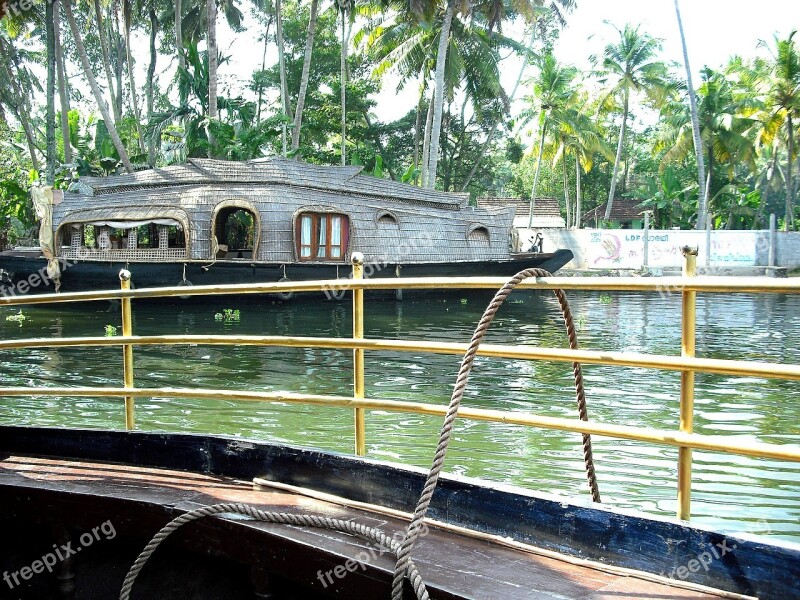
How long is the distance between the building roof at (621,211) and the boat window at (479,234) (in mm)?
20516

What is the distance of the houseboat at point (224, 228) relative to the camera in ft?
51.6

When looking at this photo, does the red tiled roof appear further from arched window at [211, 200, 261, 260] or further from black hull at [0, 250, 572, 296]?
black hull at [0, 250, 572, 296]

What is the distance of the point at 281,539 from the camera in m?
2.22

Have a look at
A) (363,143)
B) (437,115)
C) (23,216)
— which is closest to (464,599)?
(437,115)

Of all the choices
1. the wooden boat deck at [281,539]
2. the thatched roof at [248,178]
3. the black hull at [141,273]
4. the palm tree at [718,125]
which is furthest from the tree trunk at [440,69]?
the wooden boat deck at [281,539]

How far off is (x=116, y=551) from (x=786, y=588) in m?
2.21

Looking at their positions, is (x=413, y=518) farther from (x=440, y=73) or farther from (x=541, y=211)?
(x=541, y=211)

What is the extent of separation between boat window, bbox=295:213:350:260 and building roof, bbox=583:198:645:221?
25.9 m

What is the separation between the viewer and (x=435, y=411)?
2.65 meters

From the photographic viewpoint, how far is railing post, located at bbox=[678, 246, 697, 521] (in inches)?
82.9

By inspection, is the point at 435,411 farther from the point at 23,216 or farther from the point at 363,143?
the point at 363,143

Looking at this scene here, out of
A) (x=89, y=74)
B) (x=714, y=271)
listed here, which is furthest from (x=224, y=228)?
(x=714, y=271)

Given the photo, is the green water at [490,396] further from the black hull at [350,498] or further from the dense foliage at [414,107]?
the dense foliage at [414,107]

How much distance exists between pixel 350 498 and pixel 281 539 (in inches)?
22.6
